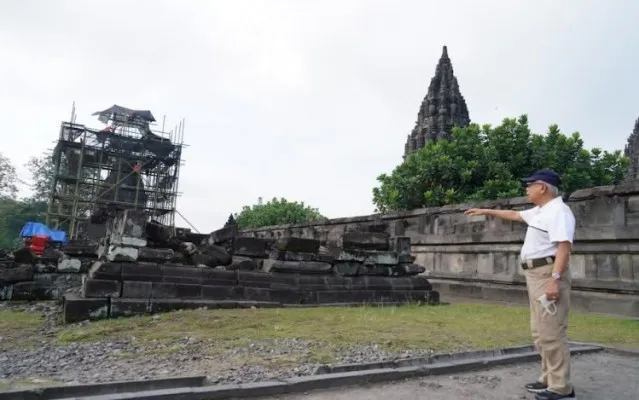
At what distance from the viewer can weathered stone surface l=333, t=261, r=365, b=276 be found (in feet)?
28.1

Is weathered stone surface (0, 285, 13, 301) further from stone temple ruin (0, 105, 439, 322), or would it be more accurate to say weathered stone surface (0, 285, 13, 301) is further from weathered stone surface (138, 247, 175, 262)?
weathered stone surface (138, 247, 175, 262)

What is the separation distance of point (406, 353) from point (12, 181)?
50215 millimetres

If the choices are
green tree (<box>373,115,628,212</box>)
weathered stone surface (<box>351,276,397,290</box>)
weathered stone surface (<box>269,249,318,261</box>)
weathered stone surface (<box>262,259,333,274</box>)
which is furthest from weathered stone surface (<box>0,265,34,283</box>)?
green tree (<box>373,115,628,212</box>)

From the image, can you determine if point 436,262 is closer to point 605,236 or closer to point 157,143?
point 605,236

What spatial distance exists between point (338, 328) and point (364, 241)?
3618 millimetres

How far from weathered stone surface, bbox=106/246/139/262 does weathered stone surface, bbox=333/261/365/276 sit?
383 cm

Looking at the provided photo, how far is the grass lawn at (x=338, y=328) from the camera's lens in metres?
4.85

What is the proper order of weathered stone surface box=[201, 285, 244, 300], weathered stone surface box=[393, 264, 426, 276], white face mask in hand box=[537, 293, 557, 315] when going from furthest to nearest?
weathered stone surface box=[393, 264, 426, 276] → weathered stone surface box=[201, 285, 244, 300] → white face mask in hand box=[537, 293, 557, 315]

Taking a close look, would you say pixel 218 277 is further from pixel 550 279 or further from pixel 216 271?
pixel 550 279

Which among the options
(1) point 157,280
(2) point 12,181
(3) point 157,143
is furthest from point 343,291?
(2) point 12,181

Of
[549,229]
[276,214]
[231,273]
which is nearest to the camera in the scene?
[549,229]

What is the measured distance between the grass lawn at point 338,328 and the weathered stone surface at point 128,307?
22 cm

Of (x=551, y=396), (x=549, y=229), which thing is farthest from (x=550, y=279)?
(x=551, y=396)

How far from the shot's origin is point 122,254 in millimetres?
6457
